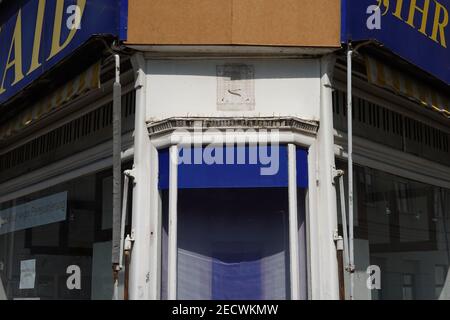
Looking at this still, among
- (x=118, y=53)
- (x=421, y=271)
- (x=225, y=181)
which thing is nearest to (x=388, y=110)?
(x=421, y=271)

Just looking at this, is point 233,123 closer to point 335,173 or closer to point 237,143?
point 237,143

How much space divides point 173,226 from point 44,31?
3.07m

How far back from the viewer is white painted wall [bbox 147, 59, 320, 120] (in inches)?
249

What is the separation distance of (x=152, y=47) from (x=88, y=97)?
1715 mm

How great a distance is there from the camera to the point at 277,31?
20.6ft

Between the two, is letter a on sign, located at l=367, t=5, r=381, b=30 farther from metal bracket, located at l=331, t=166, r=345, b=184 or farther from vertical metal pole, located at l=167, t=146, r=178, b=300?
vertical metal pole, located at l=167, t=146, r=178, b=300

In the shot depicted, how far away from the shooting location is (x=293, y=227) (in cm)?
611

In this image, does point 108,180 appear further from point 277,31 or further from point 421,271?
point 421,271

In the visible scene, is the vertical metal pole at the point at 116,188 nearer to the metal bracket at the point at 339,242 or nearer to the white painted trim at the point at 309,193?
the white painted trim at the point at 309,193

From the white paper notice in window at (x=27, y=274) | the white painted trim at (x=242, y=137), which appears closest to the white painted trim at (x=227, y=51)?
the white painted trim at (x=242, y=137)

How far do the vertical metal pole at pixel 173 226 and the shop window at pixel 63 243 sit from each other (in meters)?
1.29

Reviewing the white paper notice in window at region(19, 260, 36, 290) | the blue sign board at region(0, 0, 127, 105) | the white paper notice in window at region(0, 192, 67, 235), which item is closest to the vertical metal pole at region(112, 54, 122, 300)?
the blue sign board at region(0, 0, 127, 105)

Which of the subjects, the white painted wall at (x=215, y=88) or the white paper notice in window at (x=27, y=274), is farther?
the white paper notice in window at (x=27, y=274)

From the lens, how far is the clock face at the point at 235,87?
6324 millimetres
